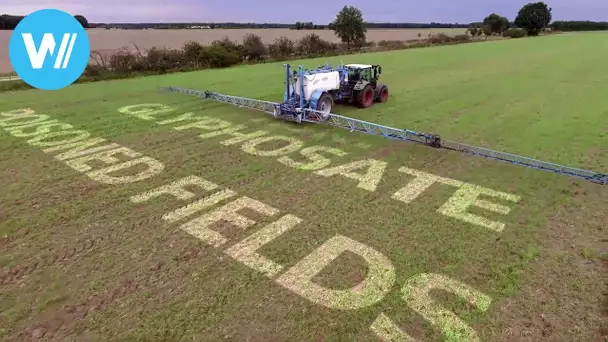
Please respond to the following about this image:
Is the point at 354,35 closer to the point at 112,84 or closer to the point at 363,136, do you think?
the point at 112,84

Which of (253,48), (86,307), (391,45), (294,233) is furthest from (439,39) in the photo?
(86,307)

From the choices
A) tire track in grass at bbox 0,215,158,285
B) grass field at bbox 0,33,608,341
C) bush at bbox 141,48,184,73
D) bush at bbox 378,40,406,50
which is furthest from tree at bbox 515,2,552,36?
tire track in grass at bbox 0,215,158,285

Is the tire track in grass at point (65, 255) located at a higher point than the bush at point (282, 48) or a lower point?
lower

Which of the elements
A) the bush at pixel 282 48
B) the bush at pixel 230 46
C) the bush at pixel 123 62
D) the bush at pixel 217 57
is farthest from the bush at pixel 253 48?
the bush at pixel 123 62

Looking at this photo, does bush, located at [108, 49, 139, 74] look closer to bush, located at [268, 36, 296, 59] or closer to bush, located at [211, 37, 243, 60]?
bush, located at [211, 37, 243, 60]

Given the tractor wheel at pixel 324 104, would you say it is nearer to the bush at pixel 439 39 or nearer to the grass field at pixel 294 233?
the grass field at pixel 294 233

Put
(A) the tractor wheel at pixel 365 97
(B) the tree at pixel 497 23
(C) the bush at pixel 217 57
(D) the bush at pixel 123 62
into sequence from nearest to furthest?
(A) the tractor wheel at pixel 365 97 → (D) the bush at pixel 123 62 → (C) the bush at pixel 217 57 → (B) the tree at pixel 497 23
